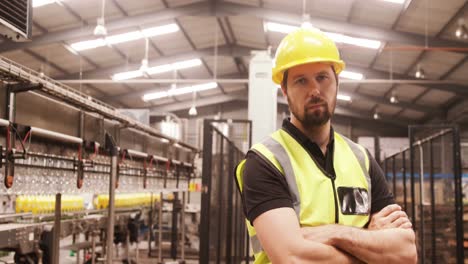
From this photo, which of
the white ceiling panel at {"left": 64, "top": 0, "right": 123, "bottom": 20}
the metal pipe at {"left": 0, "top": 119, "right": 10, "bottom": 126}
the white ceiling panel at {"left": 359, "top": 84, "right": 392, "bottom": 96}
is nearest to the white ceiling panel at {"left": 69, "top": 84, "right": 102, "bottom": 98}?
the white ceiling panel at {"left": 64, "top": 0, "right": 123, "bottom": 20}

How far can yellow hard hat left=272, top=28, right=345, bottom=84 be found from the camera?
186cm

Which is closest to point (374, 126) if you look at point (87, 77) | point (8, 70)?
point (87, 77)

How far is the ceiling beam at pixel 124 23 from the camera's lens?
11.8m

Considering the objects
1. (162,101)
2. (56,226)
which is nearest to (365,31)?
(56,226)

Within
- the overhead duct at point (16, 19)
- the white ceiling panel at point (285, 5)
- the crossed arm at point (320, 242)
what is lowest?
the crossed arm at point (320, 242)

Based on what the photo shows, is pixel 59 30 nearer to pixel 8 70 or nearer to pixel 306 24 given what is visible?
pixel 306 24

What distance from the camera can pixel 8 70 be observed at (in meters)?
3.24

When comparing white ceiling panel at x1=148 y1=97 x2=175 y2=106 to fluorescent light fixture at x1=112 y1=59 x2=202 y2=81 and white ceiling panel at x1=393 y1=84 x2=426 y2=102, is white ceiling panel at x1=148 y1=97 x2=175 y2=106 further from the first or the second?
white ceiling panel at x1=393 y1=84 x2=426 y2=102

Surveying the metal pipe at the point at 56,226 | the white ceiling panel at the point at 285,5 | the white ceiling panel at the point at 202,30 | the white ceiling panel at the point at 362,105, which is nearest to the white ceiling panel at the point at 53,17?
the white ceiling panel at the point at 202,30

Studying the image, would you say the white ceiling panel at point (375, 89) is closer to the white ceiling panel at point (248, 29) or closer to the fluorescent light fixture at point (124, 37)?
the white ceiling panel at point (248, 29)

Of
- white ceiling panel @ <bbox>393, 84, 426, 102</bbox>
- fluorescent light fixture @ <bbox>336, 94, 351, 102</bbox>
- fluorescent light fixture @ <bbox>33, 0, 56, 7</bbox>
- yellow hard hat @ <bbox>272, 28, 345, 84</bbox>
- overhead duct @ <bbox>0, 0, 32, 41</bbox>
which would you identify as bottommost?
yellow hard hat @ <bbox>272, 28, 345, 84</bbox>

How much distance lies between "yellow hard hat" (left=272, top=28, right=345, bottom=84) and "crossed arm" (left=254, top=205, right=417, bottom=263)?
23.3 inches

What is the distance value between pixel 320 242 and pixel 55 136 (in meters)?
3.10

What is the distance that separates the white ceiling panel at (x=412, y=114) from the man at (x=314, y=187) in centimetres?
1907
